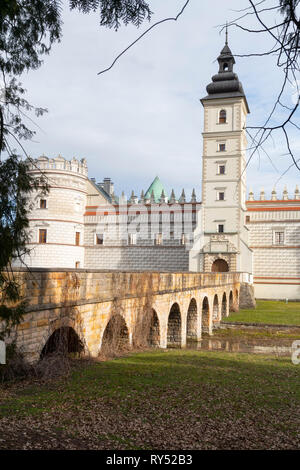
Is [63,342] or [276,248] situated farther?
[276,248]

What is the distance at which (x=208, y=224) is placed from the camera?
34.9m

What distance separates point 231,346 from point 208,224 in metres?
18.1

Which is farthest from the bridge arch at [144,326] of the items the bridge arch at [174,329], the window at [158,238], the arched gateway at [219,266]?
the window at [158,238]

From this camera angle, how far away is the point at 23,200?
16.5 ft

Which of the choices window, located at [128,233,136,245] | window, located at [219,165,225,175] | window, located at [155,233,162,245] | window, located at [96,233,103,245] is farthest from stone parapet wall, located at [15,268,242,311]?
window, located at [96,233,103,245]

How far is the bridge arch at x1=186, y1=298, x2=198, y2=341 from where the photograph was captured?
19.5 metres

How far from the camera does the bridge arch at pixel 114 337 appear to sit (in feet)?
33.1

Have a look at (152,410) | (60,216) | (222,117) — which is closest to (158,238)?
(60,216)

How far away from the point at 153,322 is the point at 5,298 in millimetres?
8989

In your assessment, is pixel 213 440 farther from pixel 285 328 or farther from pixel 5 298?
pixel 285 328

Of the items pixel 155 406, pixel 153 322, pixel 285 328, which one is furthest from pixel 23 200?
pixel 285 328

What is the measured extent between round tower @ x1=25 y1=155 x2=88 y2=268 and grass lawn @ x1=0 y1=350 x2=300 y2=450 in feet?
94.8

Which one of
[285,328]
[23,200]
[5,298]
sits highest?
[23,200]

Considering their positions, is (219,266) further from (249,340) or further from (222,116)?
(249,340)
